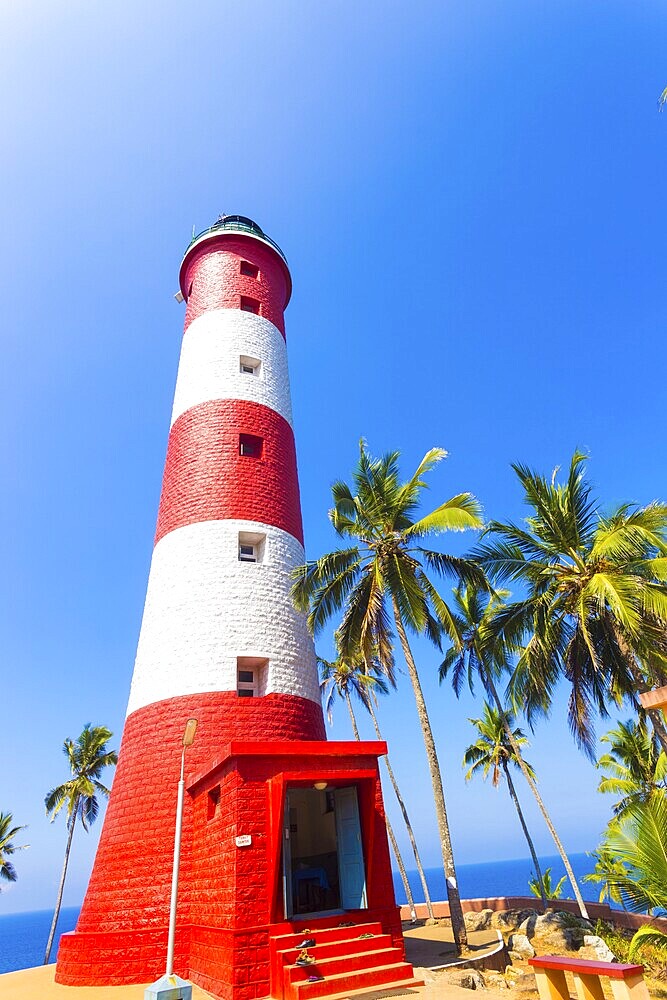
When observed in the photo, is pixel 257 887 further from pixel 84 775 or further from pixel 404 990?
pixel 84 775

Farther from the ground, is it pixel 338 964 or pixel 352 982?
pixel 338 964

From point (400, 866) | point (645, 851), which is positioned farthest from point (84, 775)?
point (645, 851)

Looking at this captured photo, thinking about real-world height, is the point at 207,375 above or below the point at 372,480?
above

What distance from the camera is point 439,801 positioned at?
49.3ft

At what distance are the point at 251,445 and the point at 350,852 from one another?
11329 mm

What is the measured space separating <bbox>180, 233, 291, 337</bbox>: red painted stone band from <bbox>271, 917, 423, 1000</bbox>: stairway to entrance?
1771 centimetres

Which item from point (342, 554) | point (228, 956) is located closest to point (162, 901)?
point (228, 956)

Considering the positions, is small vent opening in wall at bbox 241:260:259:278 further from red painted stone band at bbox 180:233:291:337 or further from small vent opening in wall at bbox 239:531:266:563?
small vent opening in wall at bbox 239:531:266:563

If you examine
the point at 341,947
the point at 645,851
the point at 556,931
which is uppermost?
the point at 645,851

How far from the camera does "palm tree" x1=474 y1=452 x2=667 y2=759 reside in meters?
14.4

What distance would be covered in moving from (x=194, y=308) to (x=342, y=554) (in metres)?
10.8

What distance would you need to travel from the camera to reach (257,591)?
15.7m

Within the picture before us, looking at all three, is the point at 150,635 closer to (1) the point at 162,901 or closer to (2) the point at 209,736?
(2) the point at 209,736

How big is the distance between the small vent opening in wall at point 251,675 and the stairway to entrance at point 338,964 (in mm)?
5467
